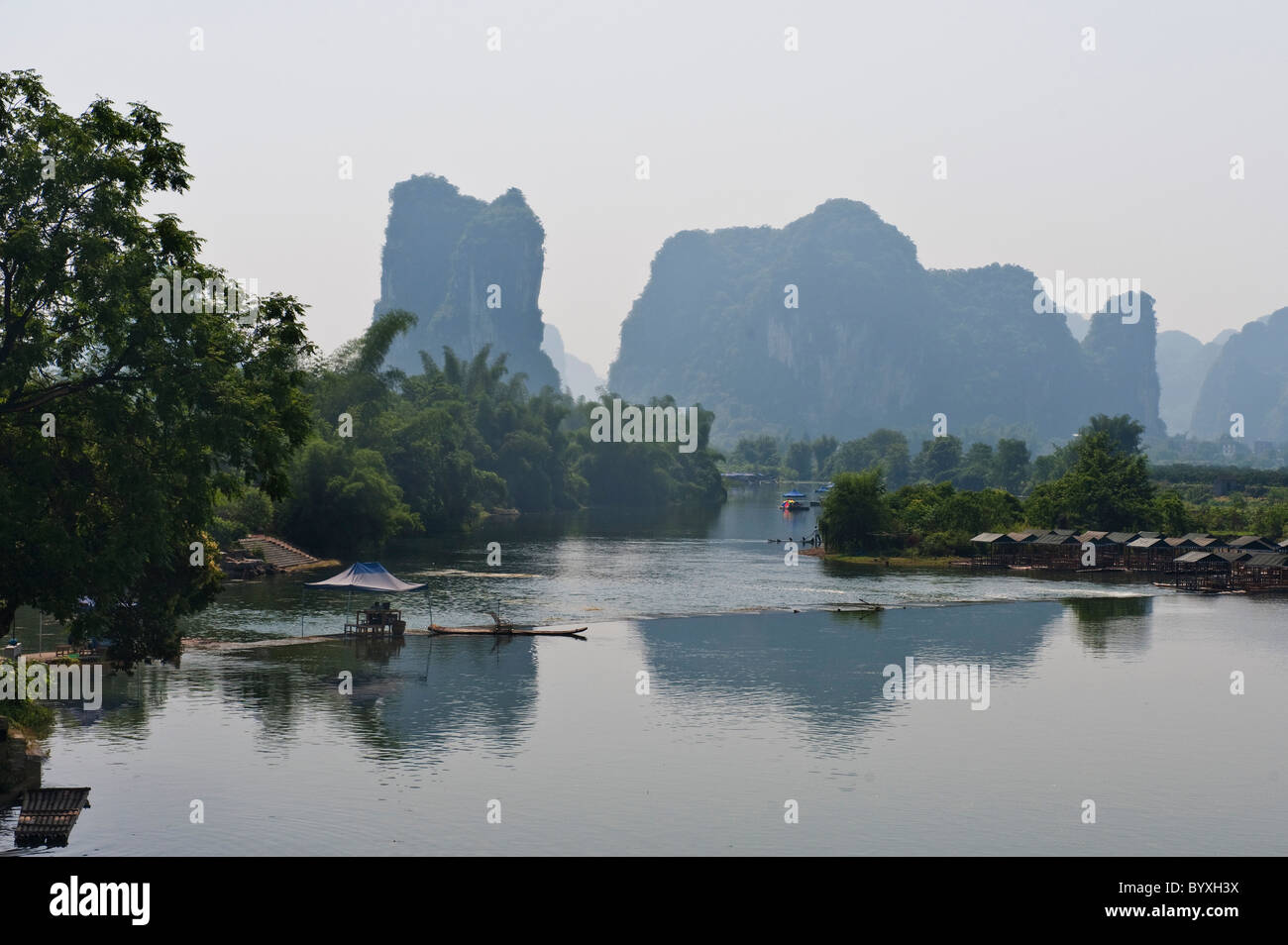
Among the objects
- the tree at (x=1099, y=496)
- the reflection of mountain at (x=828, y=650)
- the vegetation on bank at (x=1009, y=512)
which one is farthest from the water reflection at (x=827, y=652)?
the tree at (x=1099, y=496)

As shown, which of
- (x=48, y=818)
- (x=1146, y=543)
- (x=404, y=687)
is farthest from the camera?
(x=1146, y=543)

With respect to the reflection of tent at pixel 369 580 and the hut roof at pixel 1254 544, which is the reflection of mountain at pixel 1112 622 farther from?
the reflection of tent at pixel 369 580

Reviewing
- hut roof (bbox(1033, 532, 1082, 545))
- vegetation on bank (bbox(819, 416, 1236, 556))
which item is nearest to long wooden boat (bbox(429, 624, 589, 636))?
hut roof (bbox(1033, 532, 1082, 545))

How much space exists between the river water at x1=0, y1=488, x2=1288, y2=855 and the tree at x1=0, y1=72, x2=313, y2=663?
6111mm

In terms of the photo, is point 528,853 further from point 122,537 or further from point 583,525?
point 583,525

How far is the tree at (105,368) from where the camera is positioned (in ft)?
98.5

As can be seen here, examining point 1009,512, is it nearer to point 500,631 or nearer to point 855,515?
point 855,515

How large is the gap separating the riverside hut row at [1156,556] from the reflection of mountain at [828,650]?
56.7ft

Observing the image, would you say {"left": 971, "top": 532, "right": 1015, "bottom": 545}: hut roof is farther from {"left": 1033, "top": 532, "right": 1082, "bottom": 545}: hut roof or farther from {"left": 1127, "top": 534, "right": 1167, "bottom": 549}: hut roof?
{"left": 1127, "top": 534, "right": 1167, "bottom": 549}: hut roof

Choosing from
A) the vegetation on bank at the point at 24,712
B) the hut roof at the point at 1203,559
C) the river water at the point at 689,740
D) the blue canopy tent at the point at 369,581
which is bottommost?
the river water at the point at 689,740

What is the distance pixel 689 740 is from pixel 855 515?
75.4m

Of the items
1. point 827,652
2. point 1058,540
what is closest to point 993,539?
point 1058,540

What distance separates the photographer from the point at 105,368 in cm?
3145

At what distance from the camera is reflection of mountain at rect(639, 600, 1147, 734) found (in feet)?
150
